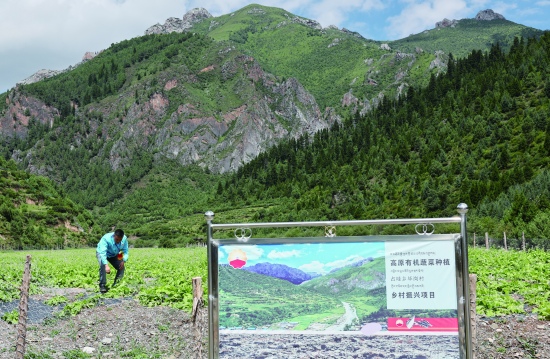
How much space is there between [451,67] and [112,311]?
143461 millimetres

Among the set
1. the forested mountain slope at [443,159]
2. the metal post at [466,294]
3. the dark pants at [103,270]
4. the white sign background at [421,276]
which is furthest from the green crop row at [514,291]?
the forested mountain slope at [443,159]

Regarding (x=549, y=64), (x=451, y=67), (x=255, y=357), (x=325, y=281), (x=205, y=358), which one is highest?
(x=451, y=67)

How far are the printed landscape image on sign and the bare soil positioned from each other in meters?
2.05

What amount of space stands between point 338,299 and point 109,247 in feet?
35.3

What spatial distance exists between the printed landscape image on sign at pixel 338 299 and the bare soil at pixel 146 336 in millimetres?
2047

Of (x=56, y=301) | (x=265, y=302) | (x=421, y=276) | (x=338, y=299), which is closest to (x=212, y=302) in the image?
(x=265, y=302)

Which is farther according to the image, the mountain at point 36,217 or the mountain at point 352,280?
the mountain at point 36,217

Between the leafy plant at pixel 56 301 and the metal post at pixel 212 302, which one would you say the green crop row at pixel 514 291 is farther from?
the leafy plant at pixel 56 301

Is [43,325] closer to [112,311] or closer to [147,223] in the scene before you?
[112,311]

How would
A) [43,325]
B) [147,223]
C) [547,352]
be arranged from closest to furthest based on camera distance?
[547,352] < [43,325] < [147,223]

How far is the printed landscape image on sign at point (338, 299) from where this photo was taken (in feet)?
20.4

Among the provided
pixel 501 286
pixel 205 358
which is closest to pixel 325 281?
pixel 205 358

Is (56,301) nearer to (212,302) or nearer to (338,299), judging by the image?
(212,302)

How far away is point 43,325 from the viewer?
452 inches
